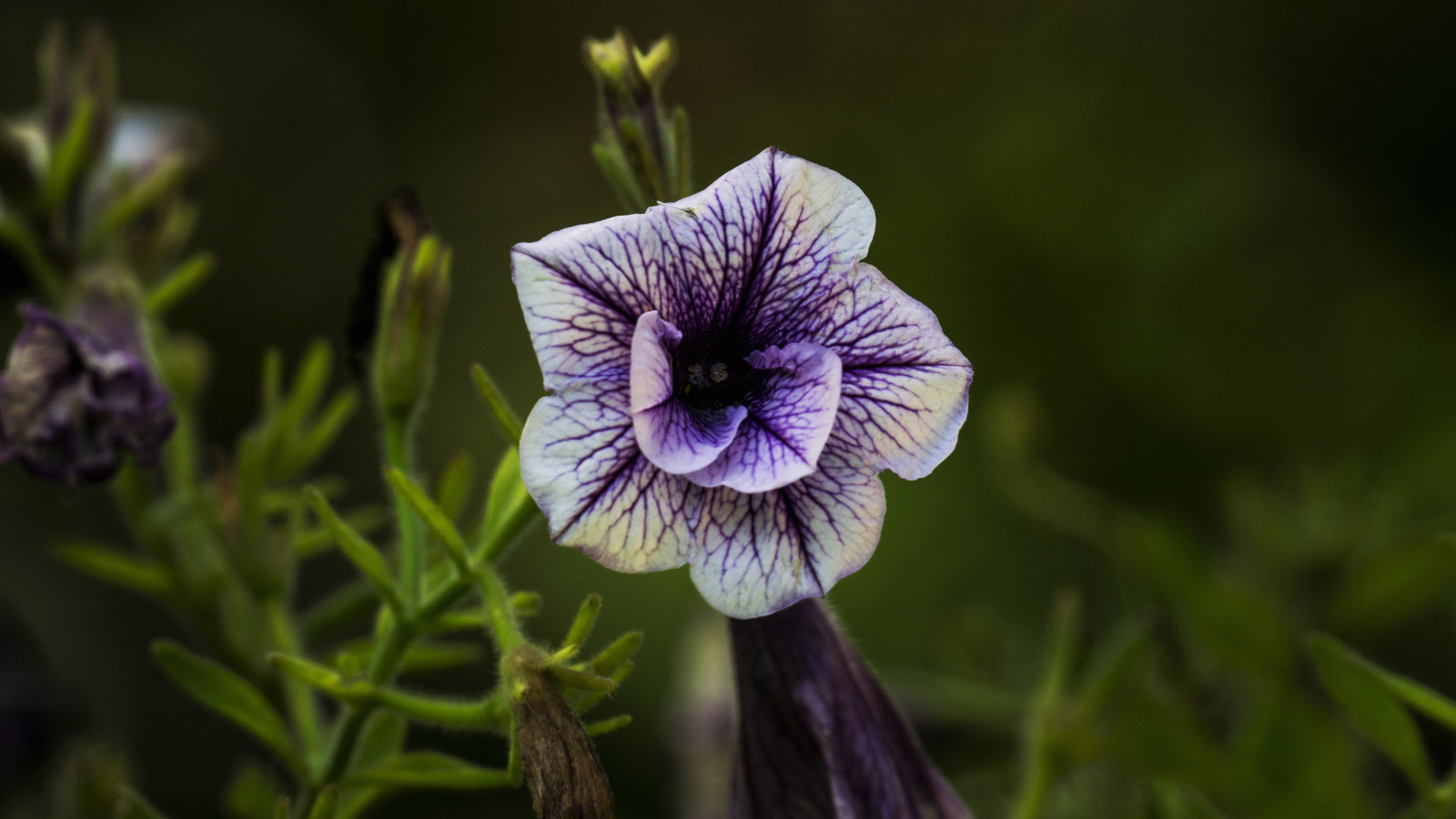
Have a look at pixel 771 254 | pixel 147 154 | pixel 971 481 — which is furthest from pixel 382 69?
pixel 771 254

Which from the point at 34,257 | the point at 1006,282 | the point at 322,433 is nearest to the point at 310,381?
the point at 322,433

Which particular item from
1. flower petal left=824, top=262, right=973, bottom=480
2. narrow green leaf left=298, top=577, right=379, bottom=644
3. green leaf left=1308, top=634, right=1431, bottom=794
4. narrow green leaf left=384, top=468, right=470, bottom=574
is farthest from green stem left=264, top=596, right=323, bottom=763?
green leaf left=1308, top=634, right=1431, bottom=794

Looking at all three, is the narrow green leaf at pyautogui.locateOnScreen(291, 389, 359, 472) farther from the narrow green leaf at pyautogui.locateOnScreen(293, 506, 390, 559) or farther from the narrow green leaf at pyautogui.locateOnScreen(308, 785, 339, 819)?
the narrow green leaf at pyautogui.locateOnScreen(308, 785, 339, 819)

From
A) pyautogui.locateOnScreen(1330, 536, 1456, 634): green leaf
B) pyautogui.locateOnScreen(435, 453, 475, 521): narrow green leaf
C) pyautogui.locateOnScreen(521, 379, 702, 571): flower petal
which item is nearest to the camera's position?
pyautogui.locateOnScreen(521, 379, 702, 571): flower petal

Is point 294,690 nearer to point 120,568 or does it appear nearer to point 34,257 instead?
point 120,568

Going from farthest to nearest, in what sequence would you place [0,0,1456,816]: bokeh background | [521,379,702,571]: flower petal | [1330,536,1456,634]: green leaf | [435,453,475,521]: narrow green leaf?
[0,0,1456,816]: bokeh background < [1330,536,1456,634]: green leaf < [435,453,475,521]: narrow green leaf < [521,379,702,571]: flower petal

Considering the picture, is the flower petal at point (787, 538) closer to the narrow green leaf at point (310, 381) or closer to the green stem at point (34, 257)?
the narrow green leaf at point (310, 381)

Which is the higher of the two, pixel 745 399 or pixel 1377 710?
pixel 745 399

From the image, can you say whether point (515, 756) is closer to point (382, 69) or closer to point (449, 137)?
point (449, 137)
